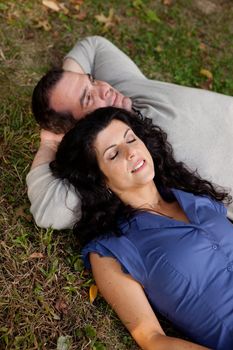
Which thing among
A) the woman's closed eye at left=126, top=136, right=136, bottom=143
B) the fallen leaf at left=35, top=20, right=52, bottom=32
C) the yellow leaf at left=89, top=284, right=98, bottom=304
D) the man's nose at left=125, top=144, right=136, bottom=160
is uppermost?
the man's nose at left=125, top=144, right=136, bottom=160

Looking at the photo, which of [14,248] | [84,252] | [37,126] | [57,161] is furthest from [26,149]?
[84,252]

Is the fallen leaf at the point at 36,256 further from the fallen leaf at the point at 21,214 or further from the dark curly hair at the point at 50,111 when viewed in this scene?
the dark curly hair at the point at 50,111

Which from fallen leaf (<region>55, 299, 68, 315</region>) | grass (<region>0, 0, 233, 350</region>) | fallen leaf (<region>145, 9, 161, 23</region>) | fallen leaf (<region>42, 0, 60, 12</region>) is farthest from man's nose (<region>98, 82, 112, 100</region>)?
fallen leaf (<region>145, 9, 161, 23</region>)

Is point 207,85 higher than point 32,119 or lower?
higher

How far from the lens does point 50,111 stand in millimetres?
3629

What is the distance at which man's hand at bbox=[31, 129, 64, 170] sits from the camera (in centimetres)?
343

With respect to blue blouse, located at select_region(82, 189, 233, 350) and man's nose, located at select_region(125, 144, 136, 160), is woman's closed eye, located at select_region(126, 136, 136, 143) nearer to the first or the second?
man's nose, located at select_region(125, 144, 136, 160)

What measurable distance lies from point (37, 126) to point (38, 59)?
3.30ft

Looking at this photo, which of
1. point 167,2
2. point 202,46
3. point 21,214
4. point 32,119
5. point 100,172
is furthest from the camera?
point 167,2

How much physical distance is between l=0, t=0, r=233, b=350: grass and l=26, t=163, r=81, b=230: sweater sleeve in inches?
5.2

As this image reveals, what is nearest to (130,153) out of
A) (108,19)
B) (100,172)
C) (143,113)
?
(100,172)

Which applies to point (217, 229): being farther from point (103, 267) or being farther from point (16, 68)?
point (16, 68)

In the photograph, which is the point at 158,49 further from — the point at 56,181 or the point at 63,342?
the point at 63,342

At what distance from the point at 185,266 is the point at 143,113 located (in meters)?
A: 1.36
